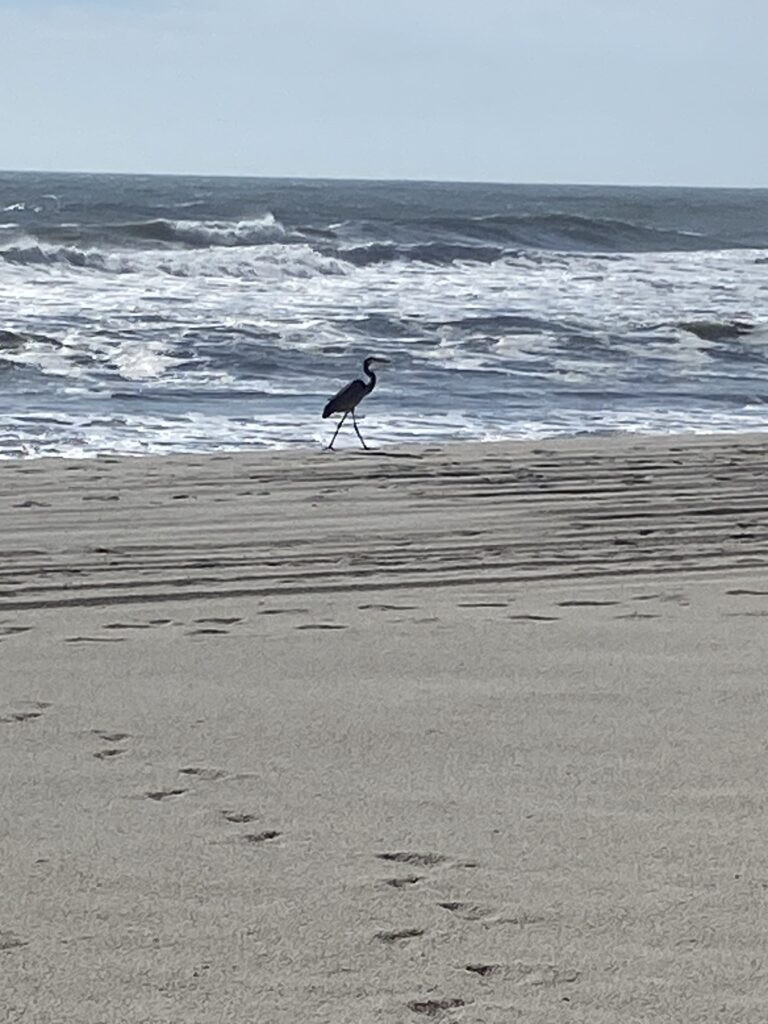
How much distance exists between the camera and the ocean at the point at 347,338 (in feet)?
33.8

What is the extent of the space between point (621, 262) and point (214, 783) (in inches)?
1016

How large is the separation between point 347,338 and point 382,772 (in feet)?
38.5

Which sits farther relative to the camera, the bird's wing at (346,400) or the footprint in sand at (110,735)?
the bird's wing at (346,400)

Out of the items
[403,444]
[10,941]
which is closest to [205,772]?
[10,941]

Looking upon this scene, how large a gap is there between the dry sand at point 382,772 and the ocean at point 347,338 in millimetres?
3533

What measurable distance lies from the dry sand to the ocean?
3.53 metres

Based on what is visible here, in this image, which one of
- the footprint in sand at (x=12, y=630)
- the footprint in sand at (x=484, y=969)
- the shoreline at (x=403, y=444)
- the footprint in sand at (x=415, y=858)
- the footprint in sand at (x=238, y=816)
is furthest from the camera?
the shoreline at (x=403, y=444)

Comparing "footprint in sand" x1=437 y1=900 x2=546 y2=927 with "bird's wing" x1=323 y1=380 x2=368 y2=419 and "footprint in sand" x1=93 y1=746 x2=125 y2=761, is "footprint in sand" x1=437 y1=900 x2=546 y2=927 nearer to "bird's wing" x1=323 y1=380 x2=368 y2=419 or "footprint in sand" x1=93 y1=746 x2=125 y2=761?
"footprint in sand" x1=93 y1=746 x2=125 y2=761

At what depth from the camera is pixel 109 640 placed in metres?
4.52

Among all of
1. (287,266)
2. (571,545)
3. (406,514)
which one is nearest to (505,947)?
(571,545)

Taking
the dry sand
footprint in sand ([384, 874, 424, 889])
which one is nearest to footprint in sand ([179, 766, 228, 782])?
the dry sand

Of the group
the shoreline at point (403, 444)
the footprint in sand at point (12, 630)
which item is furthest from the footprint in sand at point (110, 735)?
the shoreline at point (403, 444)

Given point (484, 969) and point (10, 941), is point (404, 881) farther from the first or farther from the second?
point (10, 941)

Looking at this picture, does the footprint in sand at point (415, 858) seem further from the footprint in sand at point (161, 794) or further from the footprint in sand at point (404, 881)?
the footprint in sand at point (161, 794)
